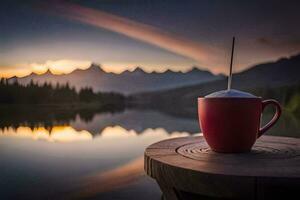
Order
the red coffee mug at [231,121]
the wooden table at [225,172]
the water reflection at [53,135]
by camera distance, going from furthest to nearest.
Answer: the water reflection at [53,135]
the red coffee mug at [231,121]
the wooden table at [225,172]

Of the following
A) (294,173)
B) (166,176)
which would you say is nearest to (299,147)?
(294,173)

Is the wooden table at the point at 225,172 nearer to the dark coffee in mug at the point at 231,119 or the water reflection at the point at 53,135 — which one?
the dark coffee in mug at the point at 231,119

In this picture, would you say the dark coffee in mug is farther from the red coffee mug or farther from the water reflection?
the water reflection

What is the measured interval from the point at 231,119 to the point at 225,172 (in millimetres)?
312

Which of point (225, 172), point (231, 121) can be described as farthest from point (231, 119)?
point (225, 172)

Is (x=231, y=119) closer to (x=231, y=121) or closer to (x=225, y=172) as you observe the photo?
(x=231, y=121)

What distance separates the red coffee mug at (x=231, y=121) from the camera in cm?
134

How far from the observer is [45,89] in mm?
33094

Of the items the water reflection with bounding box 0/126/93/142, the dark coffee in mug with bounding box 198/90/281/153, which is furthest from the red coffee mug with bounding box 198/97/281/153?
the water reflection with bounding box 0/126/93/142

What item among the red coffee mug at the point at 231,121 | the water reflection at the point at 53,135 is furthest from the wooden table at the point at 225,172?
the water reflection at the point at 53,135

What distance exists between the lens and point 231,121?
135cm

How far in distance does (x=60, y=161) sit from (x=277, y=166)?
6.08 meters

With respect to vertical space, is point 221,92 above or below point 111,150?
above

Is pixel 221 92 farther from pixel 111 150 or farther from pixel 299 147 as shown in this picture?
pixel 111 150
